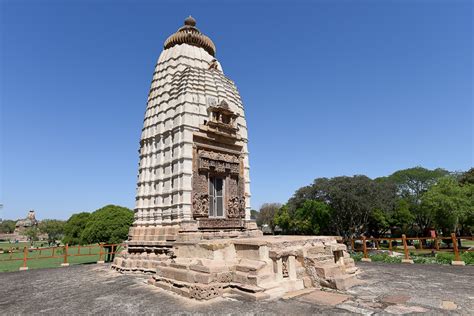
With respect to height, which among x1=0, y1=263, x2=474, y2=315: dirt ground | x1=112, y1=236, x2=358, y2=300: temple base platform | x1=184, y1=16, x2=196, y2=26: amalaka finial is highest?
x1=184, y1=16, x2=196, y2=26: amalaka finial

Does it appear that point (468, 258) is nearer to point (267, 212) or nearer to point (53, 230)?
point (267, 212)

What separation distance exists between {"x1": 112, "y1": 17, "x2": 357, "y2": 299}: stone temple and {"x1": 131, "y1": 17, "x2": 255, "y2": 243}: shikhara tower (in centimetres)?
5

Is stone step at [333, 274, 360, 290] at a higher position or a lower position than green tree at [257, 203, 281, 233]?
lower

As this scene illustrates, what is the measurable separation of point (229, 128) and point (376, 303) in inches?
387

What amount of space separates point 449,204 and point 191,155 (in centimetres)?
2676

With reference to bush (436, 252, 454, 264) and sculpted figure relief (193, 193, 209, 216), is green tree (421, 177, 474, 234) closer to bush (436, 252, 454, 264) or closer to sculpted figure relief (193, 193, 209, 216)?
bush (436, 252, 454, 264)

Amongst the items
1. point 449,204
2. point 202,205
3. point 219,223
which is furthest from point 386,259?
point 449,204

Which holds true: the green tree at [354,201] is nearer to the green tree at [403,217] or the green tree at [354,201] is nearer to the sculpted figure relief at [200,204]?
the green tree at [403,217]

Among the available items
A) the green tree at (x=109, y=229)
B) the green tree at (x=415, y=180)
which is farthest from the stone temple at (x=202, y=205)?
the green tree at (x=415, y=180)

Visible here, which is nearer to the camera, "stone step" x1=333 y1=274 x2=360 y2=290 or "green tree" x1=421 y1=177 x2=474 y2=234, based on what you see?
"stone step" x1=333 y1=274 x2=360 y2=290

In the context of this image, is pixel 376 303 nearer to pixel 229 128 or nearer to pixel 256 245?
pixel 256 245

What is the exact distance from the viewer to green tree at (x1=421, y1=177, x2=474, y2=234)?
2709 centimetres

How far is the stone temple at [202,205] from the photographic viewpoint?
8289mm

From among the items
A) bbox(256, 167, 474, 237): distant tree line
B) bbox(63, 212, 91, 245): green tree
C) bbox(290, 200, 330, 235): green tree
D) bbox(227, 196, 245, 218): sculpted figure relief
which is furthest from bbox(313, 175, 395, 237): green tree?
bbox(63, 212, 91, 245): green tree
